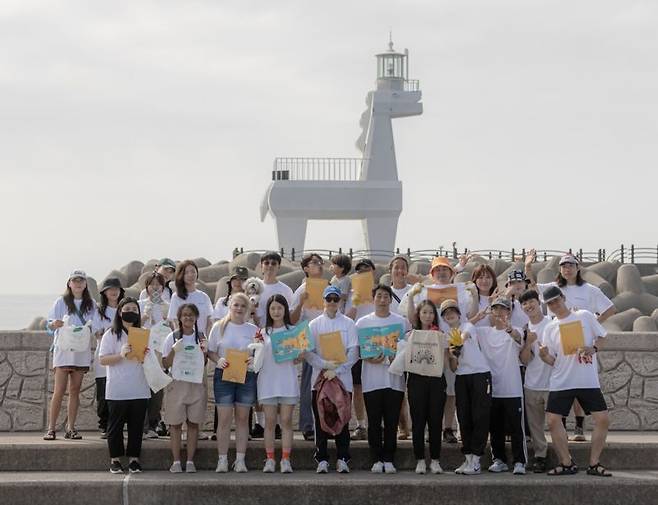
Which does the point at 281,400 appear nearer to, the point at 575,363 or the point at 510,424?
the point at 510,424

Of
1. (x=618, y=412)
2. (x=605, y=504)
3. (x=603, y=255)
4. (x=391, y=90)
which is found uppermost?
(x=391, y=90)

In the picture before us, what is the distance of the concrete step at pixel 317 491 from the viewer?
1003cm

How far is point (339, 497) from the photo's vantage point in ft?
33.0

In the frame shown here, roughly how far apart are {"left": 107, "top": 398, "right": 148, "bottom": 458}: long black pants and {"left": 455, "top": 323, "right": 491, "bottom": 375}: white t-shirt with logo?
8.50ft

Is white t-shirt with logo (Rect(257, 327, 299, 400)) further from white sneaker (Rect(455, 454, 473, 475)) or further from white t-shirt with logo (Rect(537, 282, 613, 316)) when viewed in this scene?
white t-shirt with logo (Rect(537, 282, 613, 316))

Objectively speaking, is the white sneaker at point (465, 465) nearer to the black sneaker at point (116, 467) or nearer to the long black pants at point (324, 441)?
the long black pants at point (324, 441)

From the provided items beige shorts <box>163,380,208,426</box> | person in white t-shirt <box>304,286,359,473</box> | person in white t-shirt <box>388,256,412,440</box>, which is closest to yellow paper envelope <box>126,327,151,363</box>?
beige shorts <box>163,380,208,426</box>

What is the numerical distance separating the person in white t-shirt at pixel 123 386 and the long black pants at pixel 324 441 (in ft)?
4.49

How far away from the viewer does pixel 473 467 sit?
1042 cm

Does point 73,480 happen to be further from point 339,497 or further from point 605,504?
point 605,504

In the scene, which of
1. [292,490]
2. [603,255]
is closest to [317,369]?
[292,490]

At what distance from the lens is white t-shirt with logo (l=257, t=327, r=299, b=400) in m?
10.3

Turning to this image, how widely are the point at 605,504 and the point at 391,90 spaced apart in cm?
3160

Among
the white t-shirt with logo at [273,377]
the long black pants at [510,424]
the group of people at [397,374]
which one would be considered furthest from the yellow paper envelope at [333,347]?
the long black pants at [510,424]
